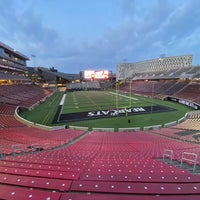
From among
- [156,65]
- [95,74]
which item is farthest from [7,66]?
[156,65]

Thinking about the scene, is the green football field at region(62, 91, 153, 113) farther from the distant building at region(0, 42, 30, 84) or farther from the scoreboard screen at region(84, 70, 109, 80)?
the distant building at region(0, 42, 30, 84)

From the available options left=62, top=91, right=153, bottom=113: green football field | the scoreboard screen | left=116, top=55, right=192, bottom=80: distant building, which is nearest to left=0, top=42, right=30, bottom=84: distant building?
left=62, top=91, right=153, bottom=113: green football field

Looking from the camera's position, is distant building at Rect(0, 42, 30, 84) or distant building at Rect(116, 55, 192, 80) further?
distant building at Rect(116, 55, 192, 80)

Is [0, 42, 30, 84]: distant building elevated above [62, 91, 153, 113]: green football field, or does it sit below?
above

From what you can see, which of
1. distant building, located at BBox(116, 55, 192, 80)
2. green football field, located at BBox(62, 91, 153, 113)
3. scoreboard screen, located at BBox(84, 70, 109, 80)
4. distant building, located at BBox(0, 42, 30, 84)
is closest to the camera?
green football field, located at BBox(62, 91, 153, 113)

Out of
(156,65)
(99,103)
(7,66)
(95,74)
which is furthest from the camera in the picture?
(156,65)

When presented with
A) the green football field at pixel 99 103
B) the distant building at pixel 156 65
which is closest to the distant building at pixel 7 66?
the green football field at pixel 99 103

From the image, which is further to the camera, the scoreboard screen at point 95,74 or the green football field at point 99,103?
the scoreboard screen at point 95,74

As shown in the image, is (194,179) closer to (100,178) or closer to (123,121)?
(100,178)

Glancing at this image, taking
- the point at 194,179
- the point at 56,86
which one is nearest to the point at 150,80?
the point at 56,86

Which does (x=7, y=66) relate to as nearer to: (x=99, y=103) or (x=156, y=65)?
(x=99, y=103)

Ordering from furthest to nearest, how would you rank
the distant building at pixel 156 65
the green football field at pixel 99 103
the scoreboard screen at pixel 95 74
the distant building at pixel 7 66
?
the distant building at pixel 156 65
the scoreboard screen at pixel 95 74
the distant building at pixel 7 66
the green football field at pixel 99 103

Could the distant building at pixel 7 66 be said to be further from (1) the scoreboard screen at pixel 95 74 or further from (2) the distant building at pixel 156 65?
(2) the distant building at pixel 156 65

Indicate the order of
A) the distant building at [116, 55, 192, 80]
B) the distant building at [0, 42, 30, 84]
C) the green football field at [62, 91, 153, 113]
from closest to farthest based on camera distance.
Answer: the green football field at [62, 91, 153, 113] → the distant building at [0, 42, 30, 84] → the distant building at [116, 55, 192, 80]
